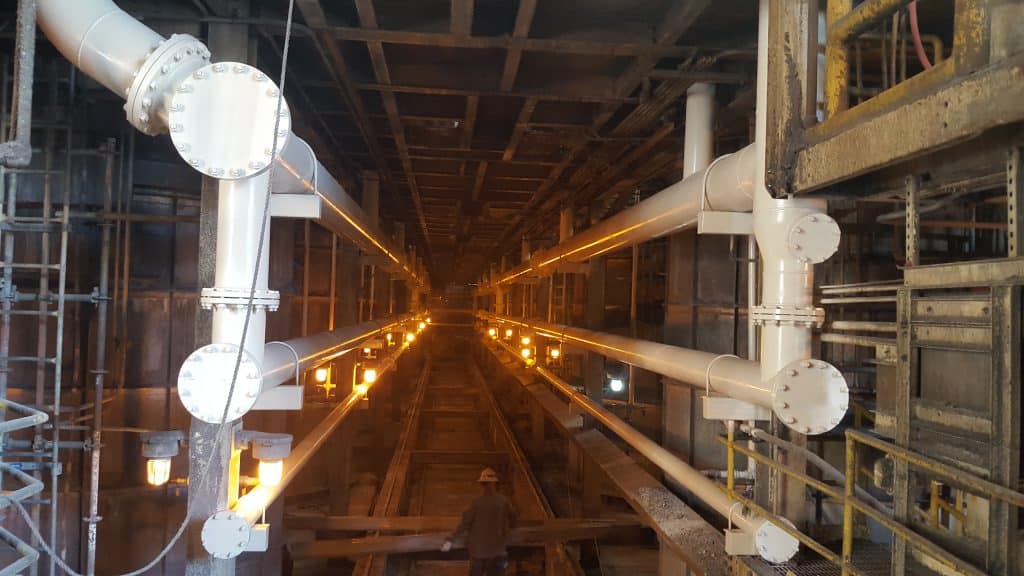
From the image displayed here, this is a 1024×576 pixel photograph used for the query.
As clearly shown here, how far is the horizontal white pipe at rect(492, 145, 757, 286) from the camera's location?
10.1 ft

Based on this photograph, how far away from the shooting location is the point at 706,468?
6.82 metres

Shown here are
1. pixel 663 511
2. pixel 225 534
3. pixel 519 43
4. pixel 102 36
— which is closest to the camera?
pixel 102 36

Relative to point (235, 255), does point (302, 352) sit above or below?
below

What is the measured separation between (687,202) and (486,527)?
4432 mm

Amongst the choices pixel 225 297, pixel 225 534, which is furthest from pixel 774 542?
pixel 225 297

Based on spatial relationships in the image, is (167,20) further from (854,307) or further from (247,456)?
(854,307)

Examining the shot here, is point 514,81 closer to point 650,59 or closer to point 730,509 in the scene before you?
point 650,59

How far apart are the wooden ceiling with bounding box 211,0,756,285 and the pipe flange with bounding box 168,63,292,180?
1.42 metres

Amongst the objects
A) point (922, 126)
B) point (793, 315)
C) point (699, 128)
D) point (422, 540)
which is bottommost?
point (422, 540)

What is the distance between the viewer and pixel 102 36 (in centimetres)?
281

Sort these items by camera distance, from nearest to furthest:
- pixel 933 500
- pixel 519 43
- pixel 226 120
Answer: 1. pixel 933 500
2. pixel 226 120
3. pixel 519 43

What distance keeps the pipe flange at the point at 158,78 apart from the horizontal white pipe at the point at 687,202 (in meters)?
2.58

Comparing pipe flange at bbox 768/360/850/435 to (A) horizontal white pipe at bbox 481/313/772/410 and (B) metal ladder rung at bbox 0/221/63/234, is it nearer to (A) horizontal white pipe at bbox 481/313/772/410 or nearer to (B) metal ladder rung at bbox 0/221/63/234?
(A) horizontal white pipe at bbox 481/313/772/410

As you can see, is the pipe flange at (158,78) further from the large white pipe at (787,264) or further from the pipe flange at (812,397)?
the pipe flange at (812,397)
